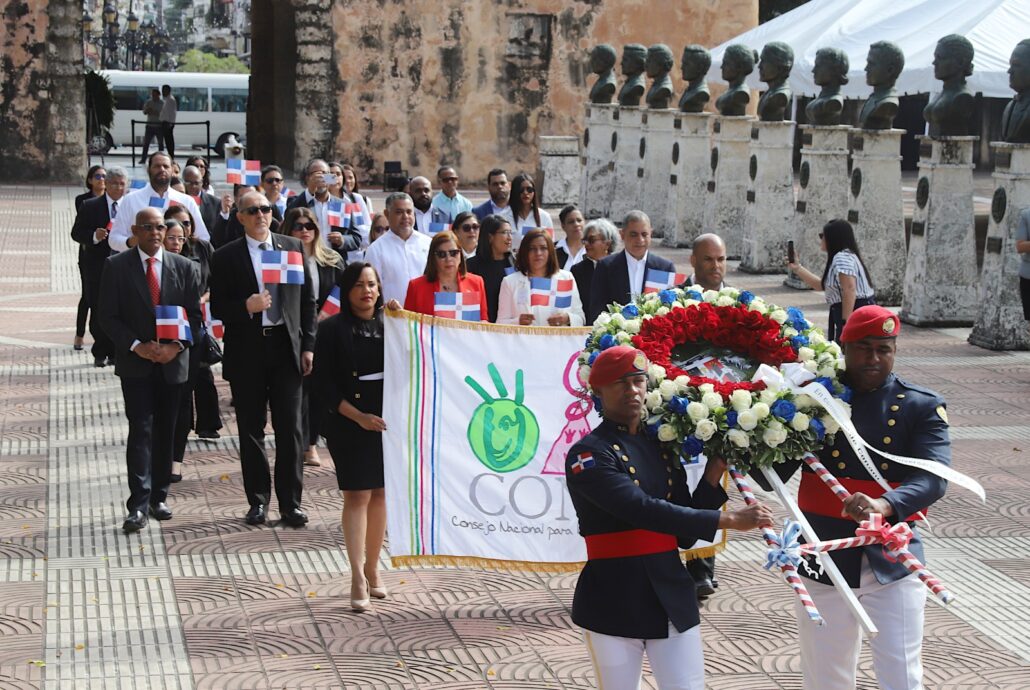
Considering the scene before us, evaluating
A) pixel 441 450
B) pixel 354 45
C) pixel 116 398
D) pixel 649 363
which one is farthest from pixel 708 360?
pixel 354 45

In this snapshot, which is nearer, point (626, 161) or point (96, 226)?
point (96, 226)

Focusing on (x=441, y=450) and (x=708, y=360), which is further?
(x=441, y=450)

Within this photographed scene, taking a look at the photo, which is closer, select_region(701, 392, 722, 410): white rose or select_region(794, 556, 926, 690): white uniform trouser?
select_region(701, 392, 722, 410): white rose

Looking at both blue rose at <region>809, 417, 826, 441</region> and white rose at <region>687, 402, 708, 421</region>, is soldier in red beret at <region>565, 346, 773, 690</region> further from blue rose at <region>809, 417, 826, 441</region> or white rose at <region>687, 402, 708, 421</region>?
blue rose at <region>809, 417, 826, 441</region>

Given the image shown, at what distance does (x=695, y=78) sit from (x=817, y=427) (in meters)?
20.4

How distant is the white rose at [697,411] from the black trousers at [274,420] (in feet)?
14.4

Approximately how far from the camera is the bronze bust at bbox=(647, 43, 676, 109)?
25906mm

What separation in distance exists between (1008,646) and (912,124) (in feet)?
150

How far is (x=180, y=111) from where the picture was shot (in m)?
49.8

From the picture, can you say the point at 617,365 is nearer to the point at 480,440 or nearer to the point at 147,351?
the point at 480,440

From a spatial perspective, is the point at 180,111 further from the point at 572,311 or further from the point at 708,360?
the point at 708,360

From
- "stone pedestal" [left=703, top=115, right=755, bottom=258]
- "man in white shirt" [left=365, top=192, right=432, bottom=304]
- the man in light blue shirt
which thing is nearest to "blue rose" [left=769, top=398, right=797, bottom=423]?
"man in white shirt" [left=365, top=192, right=432, bottom=304]

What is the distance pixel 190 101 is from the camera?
164ft

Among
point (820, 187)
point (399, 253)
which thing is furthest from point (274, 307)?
point (820, 187)
